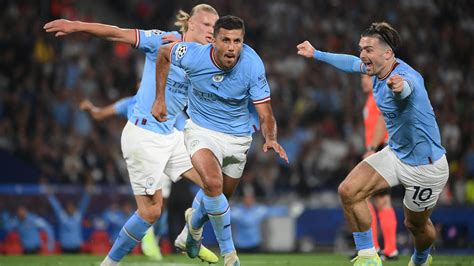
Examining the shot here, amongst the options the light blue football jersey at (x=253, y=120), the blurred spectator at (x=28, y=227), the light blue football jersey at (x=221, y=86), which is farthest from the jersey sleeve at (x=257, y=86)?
the blurred spectator at (x=28, y=227)

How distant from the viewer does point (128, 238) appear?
31.3 ft

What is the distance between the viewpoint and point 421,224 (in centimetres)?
953

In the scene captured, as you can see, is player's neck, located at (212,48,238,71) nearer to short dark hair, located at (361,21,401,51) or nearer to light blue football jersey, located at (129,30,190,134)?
light blue football jersey, located at (129,30,190,134)

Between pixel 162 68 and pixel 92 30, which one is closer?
pixel 92 30

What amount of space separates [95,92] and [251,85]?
37.6 feet

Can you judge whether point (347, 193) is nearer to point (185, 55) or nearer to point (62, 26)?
point (185, 55)

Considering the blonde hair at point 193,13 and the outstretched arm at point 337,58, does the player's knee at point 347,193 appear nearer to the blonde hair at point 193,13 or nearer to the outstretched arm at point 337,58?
the outstretched arm at point 337,58

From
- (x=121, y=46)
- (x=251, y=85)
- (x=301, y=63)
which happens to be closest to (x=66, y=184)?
(x=121, y=46)

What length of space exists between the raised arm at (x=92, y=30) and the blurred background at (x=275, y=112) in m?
7.02

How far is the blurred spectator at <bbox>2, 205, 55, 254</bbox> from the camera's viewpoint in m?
16.7

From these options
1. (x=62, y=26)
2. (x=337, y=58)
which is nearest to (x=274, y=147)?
(x=337, y=58)

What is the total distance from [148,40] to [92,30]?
0.92 m

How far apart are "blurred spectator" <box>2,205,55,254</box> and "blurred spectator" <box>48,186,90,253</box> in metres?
0.21

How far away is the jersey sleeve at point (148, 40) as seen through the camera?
393 inches
